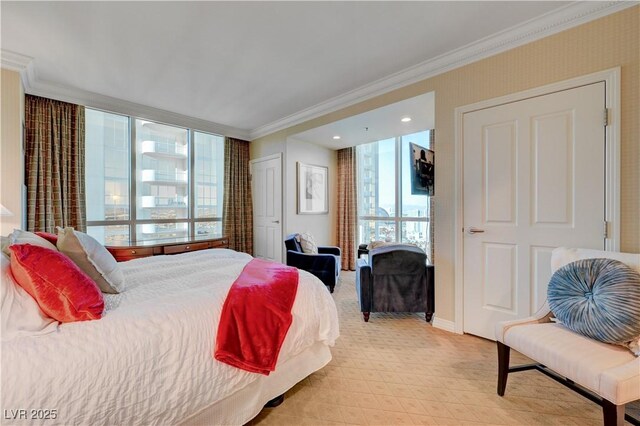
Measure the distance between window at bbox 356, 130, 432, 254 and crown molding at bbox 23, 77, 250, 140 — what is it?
8.80ft

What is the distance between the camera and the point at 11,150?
2.55 m

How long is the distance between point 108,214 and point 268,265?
9.86ft

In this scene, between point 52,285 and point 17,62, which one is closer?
point 52,285

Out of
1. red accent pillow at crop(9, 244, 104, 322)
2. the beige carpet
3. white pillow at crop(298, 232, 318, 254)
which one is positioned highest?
red accent pillow at crop(9, 244, 104, 322)

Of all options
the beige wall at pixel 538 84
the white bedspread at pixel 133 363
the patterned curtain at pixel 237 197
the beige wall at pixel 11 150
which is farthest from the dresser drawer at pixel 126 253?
the beige wall at pixel 538 84

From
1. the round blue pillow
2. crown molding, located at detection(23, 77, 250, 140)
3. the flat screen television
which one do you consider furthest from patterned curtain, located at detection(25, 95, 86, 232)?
the round blue pillow

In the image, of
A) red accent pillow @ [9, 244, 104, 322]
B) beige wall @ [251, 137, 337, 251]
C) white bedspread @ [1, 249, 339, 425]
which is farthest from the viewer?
beige wall @ [251, 137, 337, 251]

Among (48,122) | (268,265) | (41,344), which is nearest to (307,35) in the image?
(268,265)

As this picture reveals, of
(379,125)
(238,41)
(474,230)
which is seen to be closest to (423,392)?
(474,230)

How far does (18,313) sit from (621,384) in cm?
246

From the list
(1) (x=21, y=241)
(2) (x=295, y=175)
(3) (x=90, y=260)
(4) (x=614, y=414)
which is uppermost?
(2) (x=295, y=175)

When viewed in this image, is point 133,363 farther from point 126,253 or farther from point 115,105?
point 115,105

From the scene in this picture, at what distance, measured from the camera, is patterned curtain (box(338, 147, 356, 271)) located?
17.2 feet

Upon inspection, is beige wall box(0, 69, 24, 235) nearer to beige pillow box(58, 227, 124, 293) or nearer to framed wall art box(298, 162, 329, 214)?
beige pillow box(58, 227, 124, 293)
